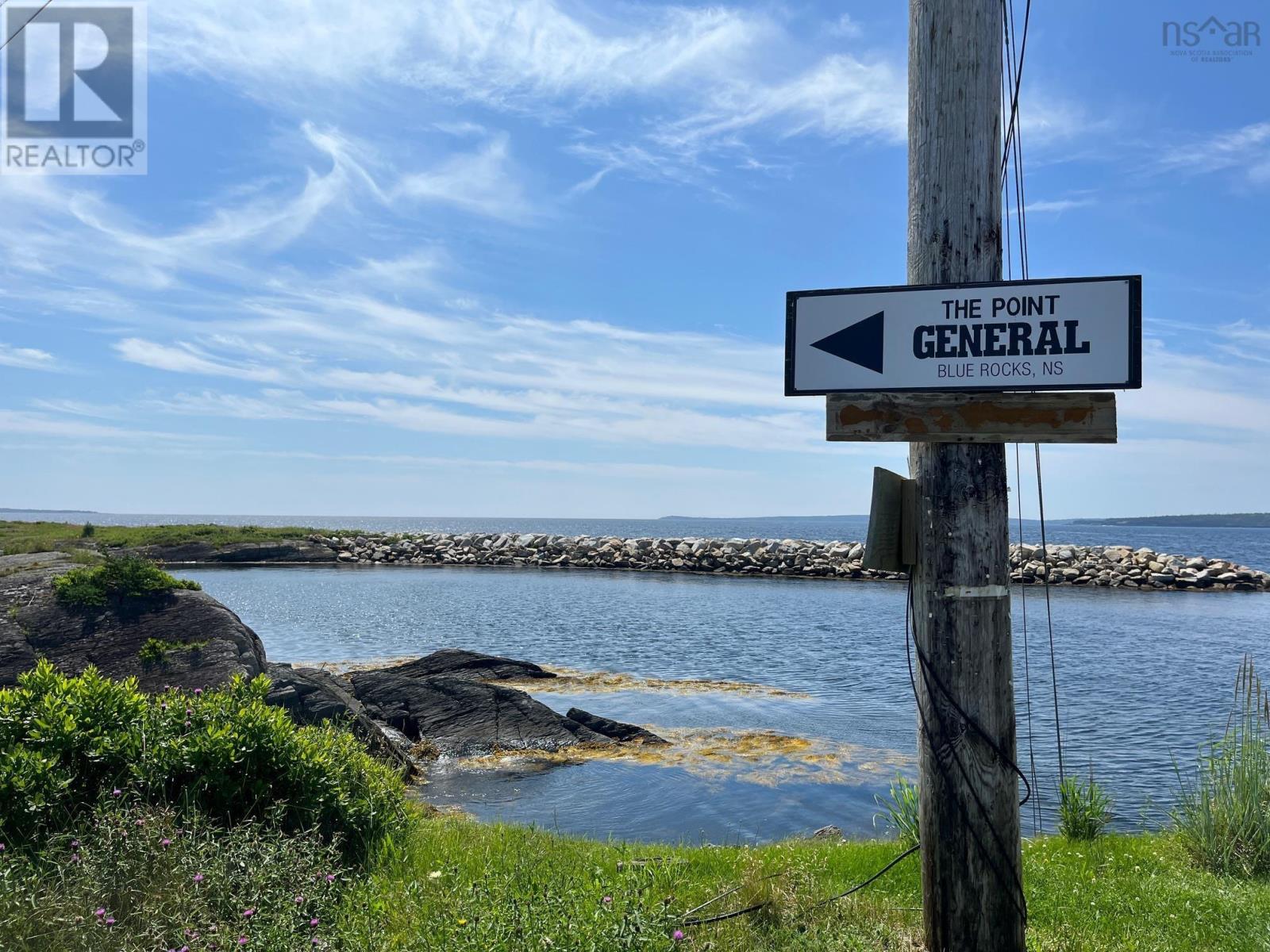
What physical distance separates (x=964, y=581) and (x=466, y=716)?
1113 cm

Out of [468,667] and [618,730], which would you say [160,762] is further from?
[468,667]

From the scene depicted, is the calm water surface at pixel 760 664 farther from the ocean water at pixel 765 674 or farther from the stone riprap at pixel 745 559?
the stone riprap at pixel 745 559

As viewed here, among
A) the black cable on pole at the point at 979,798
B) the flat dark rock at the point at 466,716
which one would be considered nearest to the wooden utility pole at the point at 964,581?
the black cable on pole at the point at 979,798

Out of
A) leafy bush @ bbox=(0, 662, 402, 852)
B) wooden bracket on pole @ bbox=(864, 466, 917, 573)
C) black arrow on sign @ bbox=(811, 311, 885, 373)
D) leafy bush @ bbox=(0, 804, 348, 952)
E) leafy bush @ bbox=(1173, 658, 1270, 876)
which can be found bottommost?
Answer: leafy bush @ bbox=(1173, 658, 1270, 876)

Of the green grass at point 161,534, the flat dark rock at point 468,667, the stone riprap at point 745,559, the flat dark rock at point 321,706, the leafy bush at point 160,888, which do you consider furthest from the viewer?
the green grass at point 161,534

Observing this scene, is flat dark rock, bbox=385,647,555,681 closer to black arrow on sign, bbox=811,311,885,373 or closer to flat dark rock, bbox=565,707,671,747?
flat dark rock, bbox=565,707,671,747

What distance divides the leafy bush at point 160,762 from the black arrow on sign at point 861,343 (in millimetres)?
3802

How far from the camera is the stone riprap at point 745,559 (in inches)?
1623

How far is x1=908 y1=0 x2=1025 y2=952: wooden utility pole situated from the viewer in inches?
165

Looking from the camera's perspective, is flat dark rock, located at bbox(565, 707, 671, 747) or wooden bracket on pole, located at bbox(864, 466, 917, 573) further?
flat dark rock, located at bbox(565, 707, 671, 747)

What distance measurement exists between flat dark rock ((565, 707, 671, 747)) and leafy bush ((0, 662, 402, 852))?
8112 millimetres

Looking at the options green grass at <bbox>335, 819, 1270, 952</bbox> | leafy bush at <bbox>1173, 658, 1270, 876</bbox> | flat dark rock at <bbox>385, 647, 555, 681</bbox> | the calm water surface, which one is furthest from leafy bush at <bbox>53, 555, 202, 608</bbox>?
leafy bush at <bbox>1173, 658, 1270, 876</bbox>

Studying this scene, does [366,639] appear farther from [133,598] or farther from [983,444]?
[983,444]

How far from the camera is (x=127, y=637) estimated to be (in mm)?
9586
